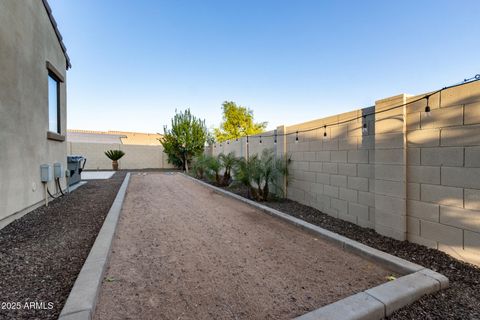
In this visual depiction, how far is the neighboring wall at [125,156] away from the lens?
17344 millimetres

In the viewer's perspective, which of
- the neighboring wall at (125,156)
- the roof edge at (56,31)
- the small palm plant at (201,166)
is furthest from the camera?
the neighboring wall at (125,156)

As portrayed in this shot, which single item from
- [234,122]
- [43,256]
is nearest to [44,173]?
[43,256]

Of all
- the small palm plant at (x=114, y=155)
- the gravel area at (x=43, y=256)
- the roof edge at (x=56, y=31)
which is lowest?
the gravel area at (x=43, y=256)

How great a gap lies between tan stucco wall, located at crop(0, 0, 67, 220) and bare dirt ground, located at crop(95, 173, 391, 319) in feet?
5.99

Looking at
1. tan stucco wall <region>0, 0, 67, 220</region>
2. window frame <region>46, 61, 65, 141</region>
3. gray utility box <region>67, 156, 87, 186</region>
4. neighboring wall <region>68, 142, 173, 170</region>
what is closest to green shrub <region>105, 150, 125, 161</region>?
neighboring wall <region>68, 142, 173, 170</region>

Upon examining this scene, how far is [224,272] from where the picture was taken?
2459 millimetres

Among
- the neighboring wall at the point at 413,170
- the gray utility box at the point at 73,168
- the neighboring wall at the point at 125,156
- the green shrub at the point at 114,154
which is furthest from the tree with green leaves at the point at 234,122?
the neighboring wall at the point at 413,170

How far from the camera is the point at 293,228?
158 inches

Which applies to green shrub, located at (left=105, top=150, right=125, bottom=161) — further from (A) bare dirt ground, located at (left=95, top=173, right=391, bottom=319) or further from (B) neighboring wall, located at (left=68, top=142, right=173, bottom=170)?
(A) bare dirt ground, located at (left=95, top=173, right=391, bottom=319)

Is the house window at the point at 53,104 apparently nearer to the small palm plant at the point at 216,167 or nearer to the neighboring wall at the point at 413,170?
the small palm plant at the point at 216,167

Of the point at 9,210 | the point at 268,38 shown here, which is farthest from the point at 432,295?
the point at 268,38

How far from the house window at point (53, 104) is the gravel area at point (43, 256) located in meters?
2.51

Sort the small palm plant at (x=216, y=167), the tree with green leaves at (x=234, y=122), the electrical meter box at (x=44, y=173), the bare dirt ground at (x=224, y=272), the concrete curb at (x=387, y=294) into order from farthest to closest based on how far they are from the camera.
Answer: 1. the tree with green leaves at (x=234, y=122)
2. the small palm plant at (x=216, y=167)
3. the electrical meter box at (x=44, y=173)
4. the bare dirt ground at (x=224, y=272)
5. the concrete curb at (x=387, y=294)

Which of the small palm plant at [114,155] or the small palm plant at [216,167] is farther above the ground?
the small palm plant at [114,155]
